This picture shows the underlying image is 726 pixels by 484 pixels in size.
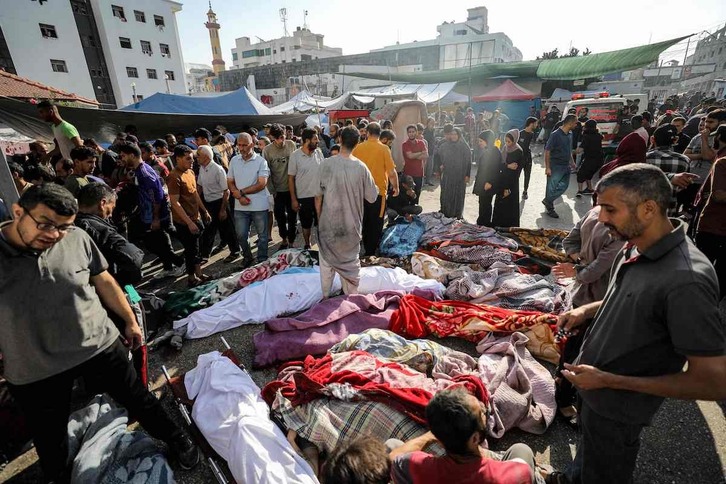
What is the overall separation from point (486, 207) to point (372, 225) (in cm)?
231

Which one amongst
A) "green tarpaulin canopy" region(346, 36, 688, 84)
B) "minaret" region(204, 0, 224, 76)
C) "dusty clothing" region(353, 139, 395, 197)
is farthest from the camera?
"minaret" region(204, 0, 224, 76)

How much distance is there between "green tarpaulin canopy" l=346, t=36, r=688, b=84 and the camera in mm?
17719

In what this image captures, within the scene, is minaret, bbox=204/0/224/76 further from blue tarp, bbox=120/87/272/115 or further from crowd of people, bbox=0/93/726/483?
crowd of people, bbox=0/93/726/483

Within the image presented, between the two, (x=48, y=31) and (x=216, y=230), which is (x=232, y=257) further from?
(x=48, y=31)

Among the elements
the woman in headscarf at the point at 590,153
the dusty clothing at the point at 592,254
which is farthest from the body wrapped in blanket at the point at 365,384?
the woman in headscarf at the point at 590,153

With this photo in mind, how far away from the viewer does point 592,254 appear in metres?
2.39

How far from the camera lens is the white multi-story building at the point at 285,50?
63.4 m

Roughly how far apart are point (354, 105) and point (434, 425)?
19970 millimetres

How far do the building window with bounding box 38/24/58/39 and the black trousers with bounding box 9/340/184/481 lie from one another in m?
38.2

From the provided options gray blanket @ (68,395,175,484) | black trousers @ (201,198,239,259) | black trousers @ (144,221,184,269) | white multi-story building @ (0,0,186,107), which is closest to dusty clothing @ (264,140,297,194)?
black trousers @ (201,198,239,259)

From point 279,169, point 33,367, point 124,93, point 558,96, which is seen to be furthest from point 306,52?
point 33,367

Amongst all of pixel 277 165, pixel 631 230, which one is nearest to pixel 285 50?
pixel 277 165

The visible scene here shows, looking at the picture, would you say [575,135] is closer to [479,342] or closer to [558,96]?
[479,342]

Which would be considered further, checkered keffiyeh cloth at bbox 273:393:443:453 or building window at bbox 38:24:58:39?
building window at bbox 38:24:58:39
